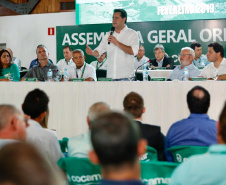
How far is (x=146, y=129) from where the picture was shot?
2.45 meters

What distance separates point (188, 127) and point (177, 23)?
5738 mm

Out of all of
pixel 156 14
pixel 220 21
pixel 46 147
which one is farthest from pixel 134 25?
pixel 46 147

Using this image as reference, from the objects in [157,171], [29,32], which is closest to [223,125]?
[157,171]

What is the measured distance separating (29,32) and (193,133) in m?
8.01

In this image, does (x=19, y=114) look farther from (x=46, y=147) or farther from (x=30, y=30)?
(x=30, y=30)

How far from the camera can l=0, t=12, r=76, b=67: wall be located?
31.2 feet

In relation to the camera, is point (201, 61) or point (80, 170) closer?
point (80, 170)

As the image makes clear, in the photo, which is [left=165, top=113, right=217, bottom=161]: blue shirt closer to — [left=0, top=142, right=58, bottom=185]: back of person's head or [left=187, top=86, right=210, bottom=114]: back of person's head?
[left=187, top=86, right=210, bottom=114]: back of person's head

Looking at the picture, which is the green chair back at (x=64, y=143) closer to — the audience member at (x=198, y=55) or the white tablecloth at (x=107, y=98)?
the white tablecloth at (x=107, y=98)

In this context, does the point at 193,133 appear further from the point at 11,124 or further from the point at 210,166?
the point at 11,124

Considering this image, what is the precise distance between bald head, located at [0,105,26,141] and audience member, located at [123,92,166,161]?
918 millimetres

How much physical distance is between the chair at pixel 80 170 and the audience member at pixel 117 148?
31.7 inches

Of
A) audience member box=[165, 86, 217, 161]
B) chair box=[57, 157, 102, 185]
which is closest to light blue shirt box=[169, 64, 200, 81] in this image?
audience member box=[165, 86, 217, 161]

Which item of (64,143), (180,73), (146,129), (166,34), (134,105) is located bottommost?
(64,143)
